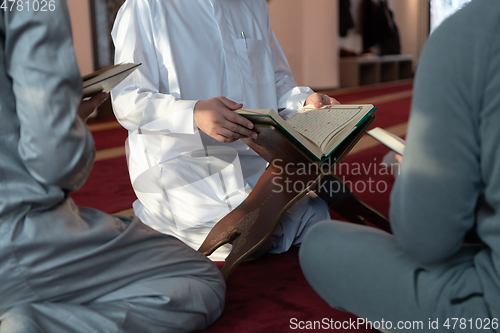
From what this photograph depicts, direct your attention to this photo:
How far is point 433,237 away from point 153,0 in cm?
123

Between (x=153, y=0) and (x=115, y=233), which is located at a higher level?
(x=153, y=0)

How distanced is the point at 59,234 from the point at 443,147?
2.04 feet

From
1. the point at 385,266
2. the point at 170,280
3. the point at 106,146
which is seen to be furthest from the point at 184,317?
the point at 106,146

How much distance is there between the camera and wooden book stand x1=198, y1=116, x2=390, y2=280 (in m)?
1.36

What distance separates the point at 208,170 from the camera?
1618 millimetres

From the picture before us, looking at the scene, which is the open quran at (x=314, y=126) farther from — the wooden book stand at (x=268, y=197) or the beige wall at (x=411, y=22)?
the beige wall at (x=411, y=22)

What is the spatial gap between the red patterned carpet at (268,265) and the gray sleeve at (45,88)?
22.1 inches

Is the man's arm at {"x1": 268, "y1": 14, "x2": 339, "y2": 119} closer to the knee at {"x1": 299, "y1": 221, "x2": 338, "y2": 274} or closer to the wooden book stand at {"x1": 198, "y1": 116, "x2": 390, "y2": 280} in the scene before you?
the wooden book stand at {"x1": 198, "y1": 116, "x2": 390, "y2": 280}

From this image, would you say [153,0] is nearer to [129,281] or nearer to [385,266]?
[129,281]

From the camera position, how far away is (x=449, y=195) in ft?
2.34

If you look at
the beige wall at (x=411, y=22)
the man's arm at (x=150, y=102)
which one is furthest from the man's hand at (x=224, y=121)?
the beige wall at (x=411, y=22)

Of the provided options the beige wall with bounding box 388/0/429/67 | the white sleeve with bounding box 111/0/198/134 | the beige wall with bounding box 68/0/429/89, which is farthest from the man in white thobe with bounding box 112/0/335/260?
the beige wall with bounding box 388/0/429/67

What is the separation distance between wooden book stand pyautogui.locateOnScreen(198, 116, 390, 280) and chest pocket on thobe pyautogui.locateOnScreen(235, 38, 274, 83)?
1.24 feet

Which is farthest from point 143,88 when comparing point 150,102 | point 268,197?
point 268,197
